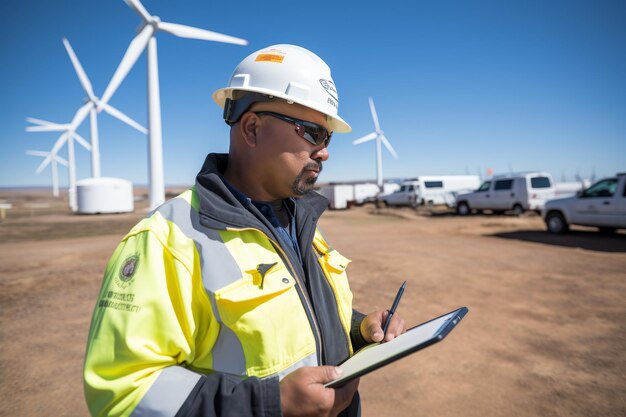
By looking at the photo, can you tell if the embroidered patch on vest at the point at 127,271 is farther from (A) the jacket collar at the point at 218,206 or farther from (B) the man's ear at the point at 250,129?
(B) the man's ear at the point at 250,129

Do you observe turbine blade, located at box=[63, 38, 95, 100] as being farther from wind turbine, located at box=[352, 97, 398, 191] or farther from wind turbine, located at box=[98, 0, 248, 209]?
wind turbine, located at box=[352, 97, 398, 191]

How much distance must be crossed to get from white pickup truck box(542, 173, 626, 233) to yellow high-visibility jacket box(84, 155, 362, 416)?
12260mm

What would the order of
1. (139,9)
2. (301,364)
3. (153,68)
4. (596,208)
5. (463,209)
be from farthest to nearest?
(463,209), (153,68), (139,9), (596,208), (301,364)

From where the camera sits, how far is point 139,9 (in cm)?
1659

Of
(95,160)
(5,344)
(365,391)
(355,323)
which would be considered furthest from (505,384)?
(95,160)

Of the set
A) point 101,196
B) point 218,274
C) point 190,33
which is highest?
point 190,33

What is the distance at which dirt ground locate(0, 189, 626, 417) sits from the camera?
3.14 metres

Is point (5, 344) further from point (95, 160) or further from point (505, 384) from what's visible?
point (95, 160)

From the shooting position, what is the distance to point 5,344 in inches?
172

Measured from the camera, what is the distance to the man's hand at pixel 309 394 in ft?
3.43

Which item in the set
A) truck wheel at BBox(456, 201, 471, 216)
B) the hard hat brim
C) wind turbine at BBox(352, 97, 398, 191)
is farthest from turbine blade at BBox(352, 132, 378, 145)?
the hard hat brim

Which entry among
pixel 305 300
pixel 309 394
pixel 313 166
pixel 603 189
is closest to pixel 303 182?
pixel 313 166

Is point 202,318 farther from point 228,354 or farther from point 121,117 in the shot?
point 121,117

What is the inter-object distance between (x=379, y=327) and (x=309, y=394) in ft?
2.09
